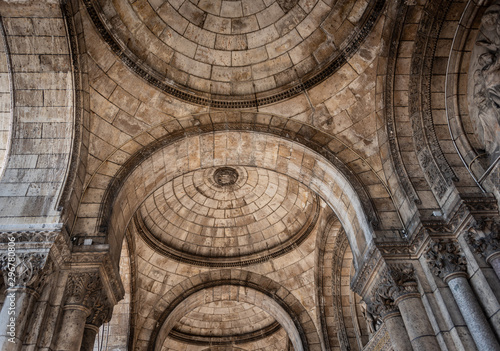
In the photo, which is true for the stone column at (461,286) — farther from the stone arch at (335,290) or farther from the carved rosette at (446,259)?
the stone arch at (335,290)

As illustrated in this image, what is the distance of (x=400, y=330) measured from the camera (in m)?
5.55

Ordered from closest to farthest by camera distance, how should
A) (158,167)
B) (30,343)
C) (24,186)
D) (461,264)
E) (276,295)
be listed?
1. (30,343)
2. (461,264)
3. (24,186)
4. (158,167)
5. (276,295)

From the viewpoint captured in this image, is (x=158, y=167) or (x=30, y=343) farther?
(x=158, y=167)

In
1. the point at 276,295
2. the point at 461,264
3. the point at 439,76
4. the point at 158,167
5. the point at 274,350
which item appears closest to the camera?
the point at 461,264

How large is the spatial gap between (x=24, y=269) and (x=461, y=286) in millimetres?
5866

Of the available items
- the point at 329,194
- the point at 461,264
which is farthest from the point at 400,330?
the point at 329,194

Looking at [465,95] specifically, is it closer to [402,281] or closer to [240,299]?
[402,281]

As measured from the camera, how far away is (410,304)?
5.45m

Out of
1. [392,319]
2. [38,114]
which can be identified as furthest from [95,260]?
[392,319]

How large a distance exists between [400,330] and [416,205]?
193cm

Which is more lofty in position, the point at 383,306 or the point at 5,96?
the point at 5,96

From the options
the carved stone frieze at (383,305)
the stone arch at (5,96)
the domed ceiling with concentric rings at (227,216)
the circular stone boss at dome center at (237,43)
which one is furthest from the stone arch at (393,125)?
the stone arch at (5,96)

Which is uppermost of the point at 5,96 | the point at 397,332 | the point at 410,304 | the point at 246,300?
the point at 5,96

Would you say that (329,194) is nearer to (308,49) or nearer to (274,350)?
(308,49)
